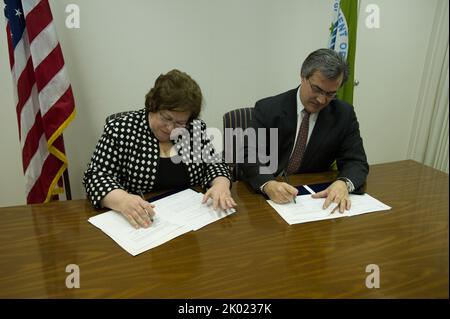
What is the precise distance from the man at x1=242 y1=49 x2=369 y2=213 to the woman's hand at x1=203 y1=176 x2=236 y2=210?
16cm

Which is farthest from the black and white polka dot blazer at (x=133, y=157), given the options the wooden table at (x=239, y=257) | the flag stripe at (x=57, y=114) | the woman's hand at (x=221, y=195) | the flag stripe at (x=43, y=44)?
the flag stripe at (x=43, y=44)

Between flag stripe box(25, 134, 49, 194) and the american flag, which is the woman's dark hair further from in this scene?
flag stripe box(25, 134, 49, 194)

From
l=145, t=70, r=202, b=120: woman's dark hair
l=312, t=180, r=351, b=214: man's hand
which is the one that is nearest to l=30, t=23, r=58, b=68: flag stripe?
l=145, t=70, r=202, b=120: woman's dark hair

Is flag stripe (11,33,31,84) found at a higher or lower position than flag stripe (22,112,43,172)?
higher

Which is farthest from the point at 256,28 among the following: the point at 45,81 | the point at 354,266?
the point at 354,266

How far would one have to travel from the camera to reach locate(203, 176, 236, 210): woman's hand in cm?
124

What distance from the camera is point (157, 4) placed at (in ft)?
7.61

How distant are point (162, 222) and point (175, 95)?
517 millimetres

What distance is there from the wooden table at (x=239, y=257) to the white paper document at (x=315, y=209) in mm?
35
